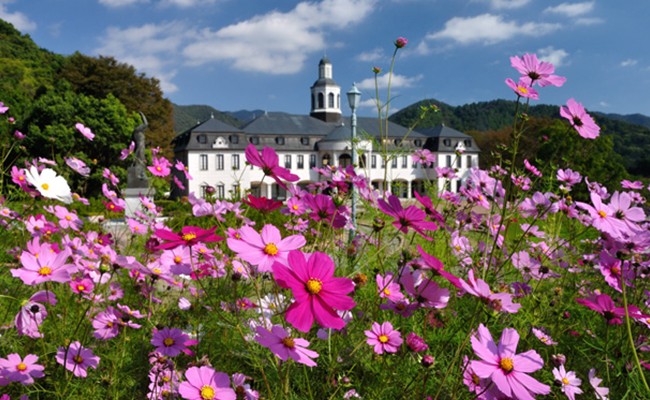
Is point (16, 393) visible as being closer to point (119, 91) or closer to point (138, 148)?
point (138, 148)

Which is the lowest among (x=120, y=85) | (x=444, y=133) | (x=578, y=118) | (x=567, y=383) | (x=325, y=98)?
(x=567, y=383)

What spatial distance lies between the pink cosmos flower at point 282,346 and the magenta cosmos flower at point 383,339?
27 cm

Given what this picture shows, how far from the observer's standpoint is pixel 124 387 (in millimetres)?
1551

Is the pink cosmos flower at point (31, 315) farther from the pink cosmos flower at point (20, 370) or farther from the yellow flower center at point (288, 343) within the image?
the yellow flower center at point (288, 343)

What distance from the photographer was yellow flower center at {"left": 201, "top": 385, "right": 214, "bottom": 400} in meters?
0.79

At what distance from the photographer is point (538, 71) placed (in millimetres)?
1129

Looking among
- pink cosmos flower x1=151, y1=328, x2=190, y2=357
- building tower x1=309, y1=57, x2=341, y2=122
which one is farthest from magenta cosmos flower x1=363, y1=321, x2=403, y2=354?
building tower x1=309, y1=57, x2=341, y2=122

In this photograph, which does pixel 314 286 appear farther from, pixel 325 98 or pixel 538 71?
pixel 325 98

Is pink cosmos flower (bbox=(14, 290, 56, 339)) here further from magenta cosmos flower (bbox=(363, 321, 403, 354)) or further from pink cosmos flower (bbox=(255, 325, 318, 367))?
magenta cosmos flower (bbox=(363, 321, 403, 354))

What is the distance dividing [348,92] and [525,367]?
4.57 m

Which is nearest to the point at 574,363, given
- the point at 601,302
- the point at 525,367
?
the point at 601,302

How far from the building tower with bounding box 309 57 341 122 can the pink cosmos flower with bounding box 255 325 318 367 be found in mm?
37084

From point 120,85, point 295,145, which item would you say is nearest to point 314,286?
point 120,85

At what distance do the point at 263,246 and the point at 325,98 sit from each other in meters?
38.1
